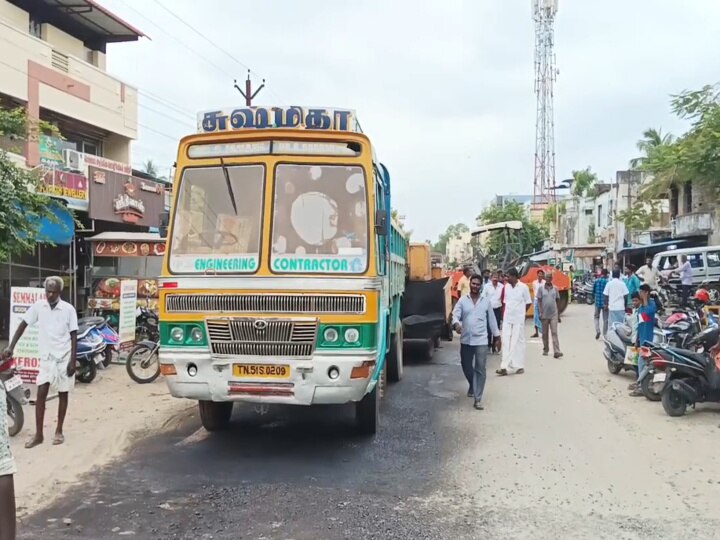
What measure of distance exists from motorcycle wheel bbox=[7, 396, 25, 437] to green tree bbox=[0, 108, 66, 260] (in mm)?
3323

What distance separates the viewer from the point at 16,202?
980cm

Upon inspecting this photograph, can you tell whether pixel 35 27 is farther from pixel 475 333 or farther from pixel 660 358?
pixel 660 358

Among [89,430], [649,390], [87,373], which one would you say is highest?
[649,390]

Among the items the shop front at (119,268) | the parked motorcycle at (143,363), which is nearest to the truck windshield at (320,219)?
the parked motorcycle at (143,363)

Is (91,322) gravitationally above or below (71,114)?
below

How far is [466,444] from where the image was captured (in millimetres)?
7004

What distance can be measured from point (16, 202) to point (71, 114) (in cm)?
1006

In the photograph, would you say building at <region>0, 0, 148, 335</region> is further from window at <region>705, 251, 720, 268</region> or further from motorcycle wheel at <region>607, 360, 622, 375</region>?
window at <region>705, 251, 720, 268</region>

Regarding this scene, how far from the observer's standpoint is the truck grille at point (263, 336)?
609cm

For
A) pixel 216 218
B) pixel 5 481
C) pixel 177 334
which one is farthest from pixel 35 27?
pixel 5 481

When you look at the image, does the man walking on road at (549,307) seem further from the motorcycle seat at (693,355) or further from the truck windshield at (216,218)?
the truck windshield at (216,218)

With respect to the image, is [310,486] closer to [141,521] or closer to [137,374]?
[141,521]

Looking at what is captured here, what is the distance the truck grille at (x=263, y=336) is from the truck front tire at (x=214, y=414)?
4.11ft

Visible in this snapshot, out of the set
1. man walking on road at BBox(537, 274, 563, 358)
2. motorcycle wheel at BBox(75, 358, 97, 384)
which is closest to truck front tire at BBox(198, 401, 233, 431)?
motorcycle wheel at BBox(75, 358, 97, 384)
